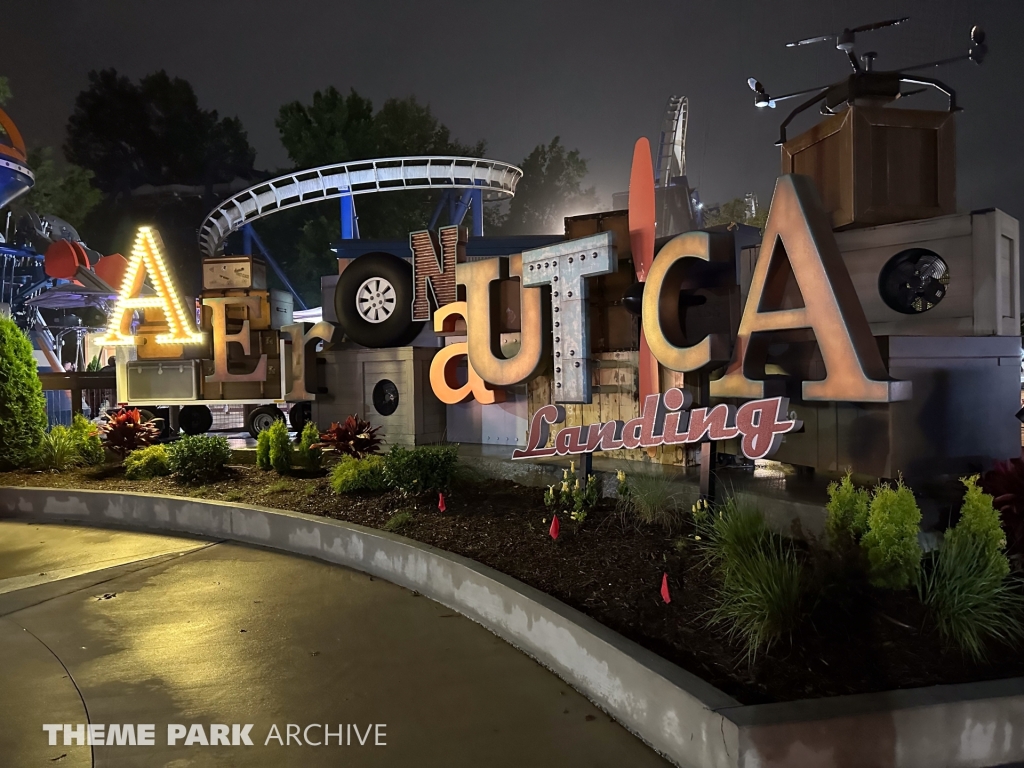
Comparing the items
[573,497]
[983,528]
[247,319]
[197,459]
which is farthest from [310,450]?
[983,528]

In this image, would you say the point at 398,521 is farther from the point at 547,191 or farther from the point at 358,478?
the point at 547,191

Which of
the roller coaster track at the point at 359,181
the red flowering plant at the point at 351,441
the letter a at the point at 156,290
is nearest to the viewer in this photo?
the red flowering plant at the point at 351,441

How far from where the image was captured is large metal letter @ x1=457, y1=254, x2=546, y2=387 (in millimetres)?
8055

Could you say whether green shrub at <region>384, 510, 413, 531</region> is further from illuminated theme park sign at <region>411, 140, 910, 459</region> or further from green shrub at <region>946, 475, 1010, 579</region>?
green shrub at <region>946, 475, 1010, 579</region>

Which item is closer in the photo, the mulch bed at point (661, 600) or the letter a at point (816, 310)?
the mulch bed at point (661, 600)

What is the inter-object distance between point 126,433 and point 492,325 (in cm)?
687

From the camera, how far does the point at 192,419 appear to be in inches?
649

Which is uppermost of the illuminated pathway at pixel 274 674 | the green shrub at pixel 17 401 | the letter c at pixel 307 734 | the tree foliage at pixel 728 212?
the tree foliage at pixel 728 212

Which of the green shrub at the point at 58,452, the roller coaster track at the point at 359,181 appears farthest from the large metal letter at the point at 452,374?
the roller coaster track at the point at 359,181

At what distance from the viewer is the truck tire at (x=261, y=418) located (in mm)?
16281

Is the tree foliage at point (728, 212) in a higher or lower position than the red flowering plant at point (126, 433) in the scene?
higher

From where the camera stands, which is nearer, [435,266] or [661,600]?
[661,600]

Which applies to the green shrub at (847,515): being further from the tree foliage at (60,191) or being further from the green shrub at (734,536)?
the tree foliage at (60,191)

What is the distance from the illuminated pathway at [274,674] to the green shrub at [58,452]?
197 inches
